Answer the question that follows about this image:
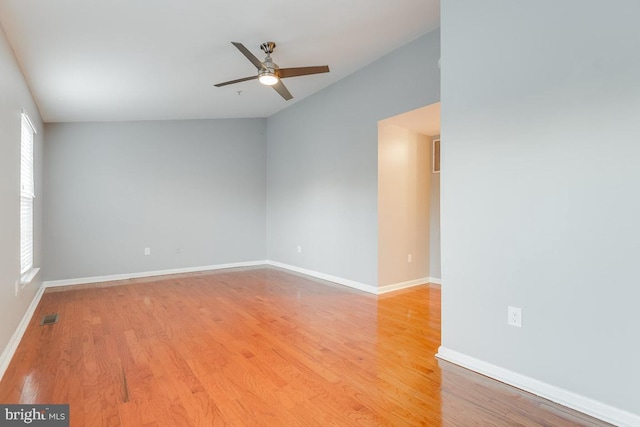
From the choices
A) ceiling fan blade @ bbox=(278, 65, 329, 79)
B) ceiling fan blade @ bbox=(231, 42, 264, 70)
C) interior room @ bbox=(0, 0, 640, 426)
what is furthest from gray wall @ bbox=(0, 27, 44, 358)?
ceiling fan blade @ bbox=(278, 65, 329, 79)

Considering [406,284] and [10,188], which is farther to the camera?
[406,284]

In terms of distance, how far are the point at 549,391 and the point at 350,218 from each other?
3.12 metres

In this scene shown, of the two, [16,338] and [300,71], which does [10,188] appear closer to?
[16,338]

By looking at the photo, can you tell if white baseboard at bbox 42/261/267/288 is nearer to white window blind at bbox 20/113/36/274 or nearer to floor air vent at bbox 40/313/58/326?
white window blind at bbox 20/113/36/274

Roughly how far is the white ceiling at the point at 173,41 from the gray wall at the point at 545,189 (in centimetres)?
112

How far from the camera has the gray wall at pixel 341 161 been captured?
3.96m

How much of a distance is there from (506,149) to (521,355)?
1.27m

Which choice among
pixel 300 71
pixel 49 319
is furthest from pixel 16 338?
pixel 300 71

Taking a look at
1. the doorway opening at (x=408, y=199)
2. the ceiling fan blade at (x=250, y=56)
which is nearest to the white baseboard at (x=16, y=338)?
the ceiling fan blade at (x=250, y=56)

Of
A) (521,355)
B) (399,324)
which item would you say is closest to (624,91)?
(521,355)

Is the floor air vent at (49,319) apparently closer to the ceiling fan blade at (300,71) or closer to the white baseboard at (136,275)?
the white baseboard at (136,275)

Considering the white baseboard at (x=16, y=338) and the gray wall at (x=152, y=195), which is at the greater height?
the gray wall at (x=152, y=195)

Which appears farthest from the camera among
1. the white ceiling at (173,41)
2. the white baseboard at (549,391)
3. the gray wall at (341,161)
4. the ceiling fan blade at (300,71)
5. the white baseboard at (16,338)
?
the gray wall at (341,161)

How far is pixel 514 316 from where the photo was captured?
6.95ft
